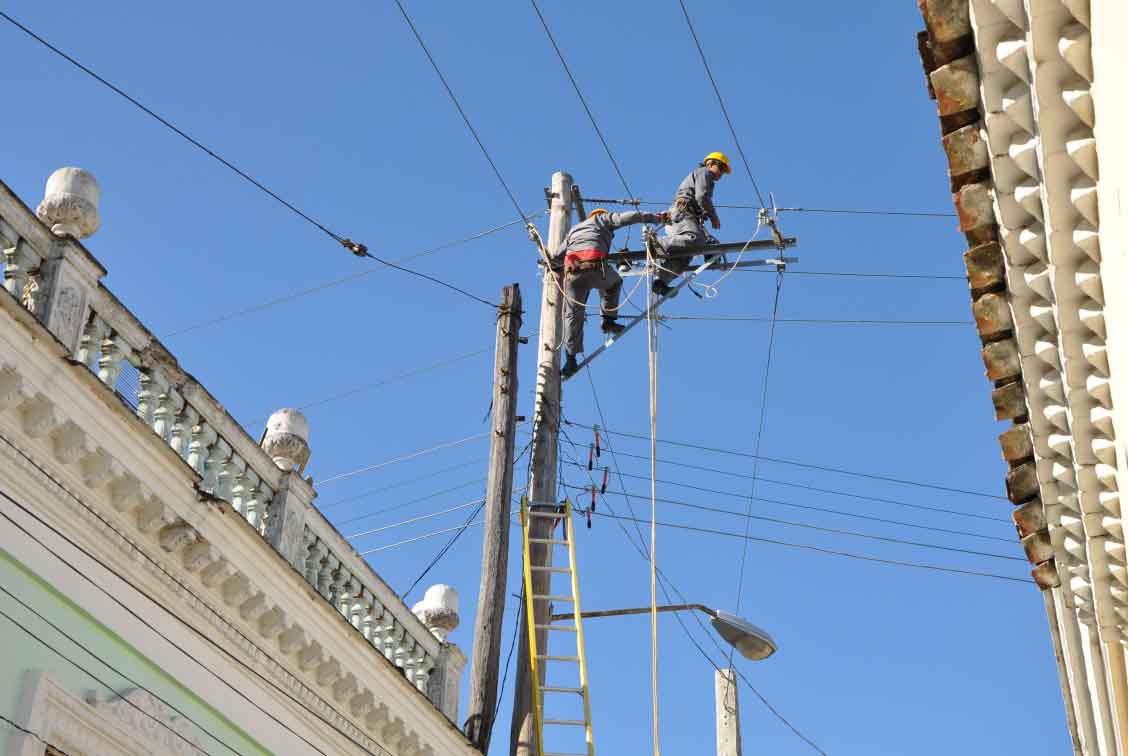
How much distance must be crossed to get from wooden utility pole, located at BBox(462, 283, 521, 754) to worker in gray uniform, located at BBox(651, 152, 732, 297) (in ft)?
5.93

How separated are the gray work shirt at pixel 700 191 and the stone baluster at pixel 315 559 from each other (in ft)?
20.0

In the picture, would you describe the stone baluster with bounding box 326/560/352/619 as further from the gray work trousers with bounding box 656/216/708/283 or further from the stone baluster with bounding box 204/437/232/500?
the gray work trousers with bounding box 656/216/708/283

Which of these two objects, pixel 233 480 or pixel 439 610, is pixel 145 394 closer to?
pixel 233 480

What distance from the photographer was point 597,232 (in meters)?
16.6

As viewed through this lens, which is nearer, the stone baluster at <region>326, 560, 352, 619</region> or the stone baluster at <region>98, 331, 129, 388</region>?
the stone baluster at <region>98, 331, 129, 388</region>

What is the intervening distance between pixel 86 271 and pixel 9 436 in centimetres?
128

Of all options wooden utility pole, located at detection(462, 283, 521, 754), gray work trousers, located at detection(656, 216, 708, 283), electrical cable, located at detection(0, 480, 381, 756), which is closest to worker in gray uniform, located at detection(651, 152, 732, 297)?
gray work trousers, located at detection(656, 216, 708, 283)

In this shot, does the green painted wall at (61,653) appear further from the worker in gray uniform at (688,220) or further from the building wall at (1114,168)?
the worker in gray uniform at (688,220)

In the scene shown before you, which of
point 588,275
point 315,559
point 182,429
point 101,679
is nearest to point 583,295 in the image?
point 588,275

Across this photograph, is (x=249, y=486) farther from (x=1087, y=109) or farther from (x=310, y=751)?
(x=1087, y=109)

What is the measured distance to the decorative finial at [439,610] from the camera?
14.5 meters

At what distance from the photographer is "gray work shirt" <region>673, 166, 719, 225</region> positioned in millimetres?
17141

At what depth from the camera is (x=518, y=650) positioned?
47.2ft

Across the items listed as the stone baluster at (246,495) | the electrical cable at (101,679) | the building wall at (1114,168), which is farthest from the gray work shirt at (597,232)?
the building wall at (1114,168)
